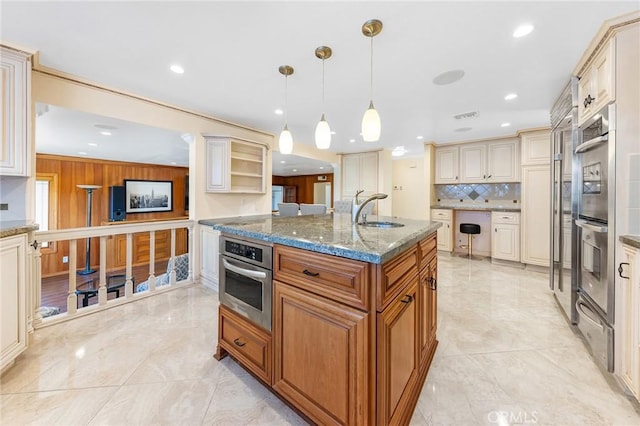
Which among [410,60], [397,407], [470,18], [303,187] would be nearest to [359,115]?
[410,60]

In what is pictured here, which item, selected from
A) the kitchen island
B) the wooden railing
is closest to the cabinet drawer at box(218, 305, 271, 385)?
the kitchen island

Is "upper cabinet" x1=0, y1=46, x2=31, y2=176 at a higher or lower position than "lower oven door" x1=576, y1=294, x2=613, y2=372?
higher

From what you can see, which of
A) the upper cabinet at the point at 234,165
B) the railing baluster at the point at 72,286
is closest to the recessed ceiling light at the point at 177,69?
the upper cabinet at the point at 234,165

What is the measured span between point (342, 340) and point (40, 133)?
528 cm

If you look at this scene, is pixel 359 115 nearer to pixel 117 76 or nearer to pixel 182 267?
pixel 117 76

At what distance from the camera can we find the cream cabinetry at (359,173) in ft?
Answer: 19.0

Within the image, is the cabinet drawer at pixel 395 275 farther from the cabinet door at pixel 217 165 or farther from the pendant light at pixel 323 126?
the cabinet door at pixel 217 165

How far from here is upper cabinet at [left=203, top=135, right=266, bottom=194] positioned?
347 cm

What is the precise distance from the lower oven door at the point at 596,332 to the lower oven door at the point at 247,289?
2.14 metres

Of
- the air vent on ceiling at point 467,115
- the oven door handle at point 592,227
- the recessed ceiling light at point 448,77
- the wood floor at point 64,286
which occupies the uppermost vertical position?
the air vent on ceiling at point 467,115

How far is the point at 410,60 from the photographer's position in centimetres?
207

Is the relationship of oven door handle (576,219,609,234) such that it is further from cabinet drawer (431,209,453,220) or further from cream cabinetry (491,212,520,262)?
cabinet drawer (431,209,453,220)

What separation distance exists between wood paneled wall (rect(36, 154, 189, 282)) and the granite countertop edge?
837 cm

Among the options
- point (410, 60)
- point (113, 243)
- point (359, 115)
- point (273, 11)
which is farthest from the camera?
point (113, 243)
